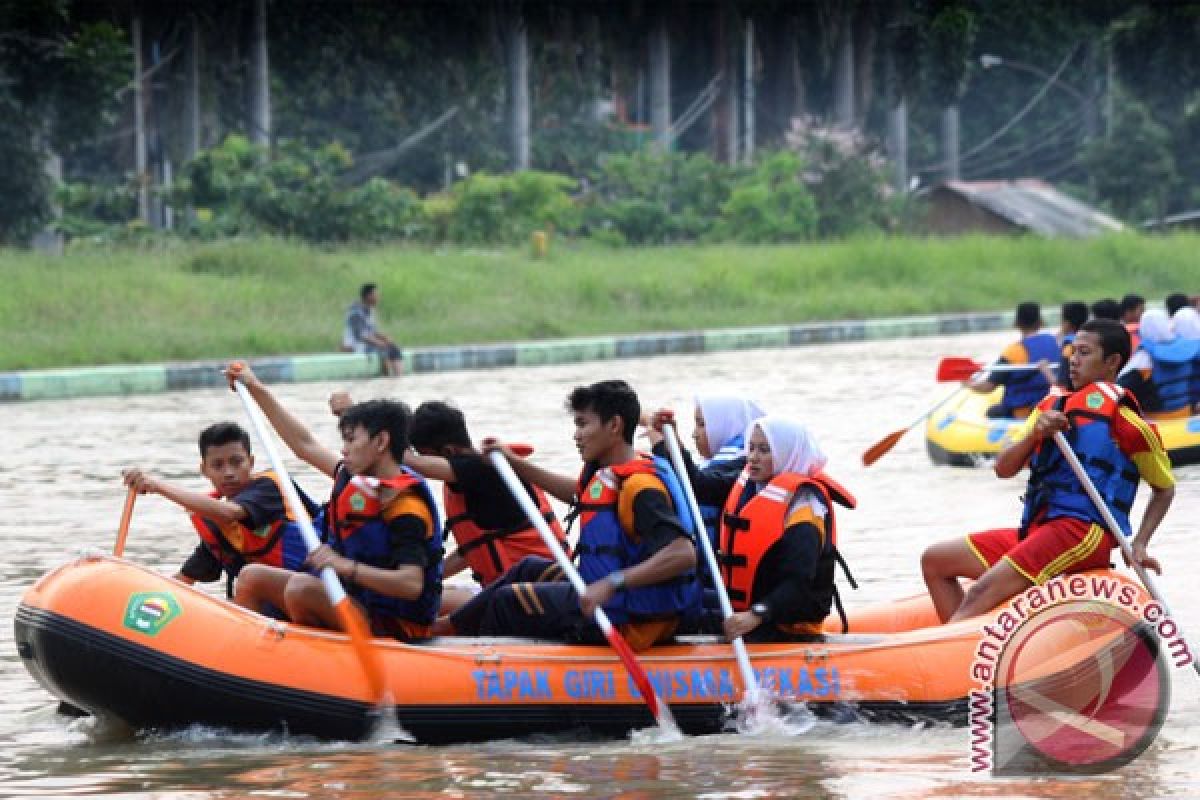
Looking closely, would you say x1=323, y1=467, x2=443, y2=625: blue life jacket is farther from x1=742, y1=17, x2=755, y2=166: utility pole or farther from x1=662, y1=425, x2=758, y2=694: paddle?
x1=742, y1=17, x2=755, y2=166: utility pole

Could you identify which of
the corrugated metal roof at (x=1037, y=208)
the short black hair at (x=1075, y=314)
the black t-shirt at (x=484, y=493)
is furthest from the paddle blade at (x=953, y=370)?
the corrugated metal roof at (x=1037, y=208)

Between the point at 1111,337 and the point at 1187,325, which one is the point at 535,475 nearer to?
the point at 1111,337

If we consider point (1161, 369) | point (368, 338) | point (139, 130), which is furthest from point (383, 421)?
point (139, 130)

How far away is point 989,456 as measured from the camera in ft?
47.4

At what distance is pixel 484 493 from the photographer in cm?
795

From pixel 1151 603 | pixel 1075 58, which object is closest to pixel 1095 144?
pixel 1075 58

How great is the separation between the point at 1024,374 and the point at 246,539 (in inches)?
Result: 289

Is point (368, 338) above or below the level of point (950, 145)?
below

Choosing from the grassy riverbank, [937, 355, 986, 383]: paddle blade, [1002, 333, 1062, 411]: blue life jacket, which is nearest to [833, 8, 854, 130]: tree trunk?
the grassy riverbank

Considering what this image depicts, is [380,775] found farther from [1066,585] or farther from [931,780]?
[1066,585]

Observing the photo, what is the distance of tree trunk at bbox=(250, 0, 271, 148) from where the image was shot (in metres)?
34.9

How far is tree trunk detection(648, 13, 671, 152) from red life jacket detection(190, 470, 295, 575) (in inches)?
1318

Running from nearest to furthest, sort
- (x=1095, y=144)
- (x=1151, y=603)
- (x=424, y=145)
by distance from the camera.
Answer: (x=1151, y=603) → (x=424, y=145) → (x=1095, y=144)

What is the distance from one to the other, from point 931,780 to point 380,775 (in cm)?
156
